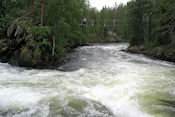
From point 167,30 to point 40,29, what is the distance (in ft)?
44.2

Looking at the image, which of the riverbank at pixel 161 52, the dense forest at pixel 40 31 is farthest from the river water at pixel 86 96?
the riverbank at pixel 161 52

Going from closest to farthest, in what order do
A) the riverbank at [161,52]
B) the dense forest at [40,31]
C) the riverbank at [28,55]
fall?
the riverbank at [28,55]
the dense forest at [40,31]
the riverbank at [161,52]

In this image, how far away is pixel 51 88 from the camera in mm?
6598

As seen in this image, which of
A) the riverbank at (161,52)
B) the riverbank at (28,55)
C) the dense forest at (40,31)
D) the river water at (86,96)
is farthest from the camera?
the riverbank at (161,52)

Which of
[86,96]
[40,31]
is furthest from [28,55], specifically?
[86,96]

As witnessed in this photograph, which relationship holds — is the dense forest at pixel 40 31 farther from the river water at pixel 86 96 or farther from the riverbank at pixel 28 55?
the river water at pixel 86 96

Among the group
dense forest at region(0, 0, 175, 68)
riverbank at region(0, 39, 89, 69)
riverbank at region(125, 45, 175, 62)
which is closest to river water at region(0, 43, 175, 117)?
riverbank at region(0, 39, 89, 69)

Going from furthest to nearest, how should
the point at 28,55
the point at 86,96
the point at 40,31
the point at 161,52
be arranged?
the point at 161,52
the point at 28,55
the point at 40,31
the point at 86,96

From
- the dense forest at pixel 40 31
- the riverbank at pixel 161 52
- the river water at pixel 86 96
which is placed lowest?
the river water at pixel 86 96

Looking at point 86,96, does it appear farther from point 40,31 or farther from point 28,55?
point 28,55

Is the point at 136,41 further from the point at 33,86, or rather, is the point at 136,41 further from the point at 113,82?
the point at 33,86

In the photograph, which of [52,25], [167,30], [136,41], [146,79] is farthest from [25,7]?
[136,41]

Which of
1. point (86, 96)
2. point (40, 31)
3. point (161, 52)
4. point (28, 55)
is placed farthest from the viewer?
point (161, 52)

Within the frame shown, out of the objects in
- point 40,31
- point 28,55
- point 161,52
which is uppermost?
point 40,31
